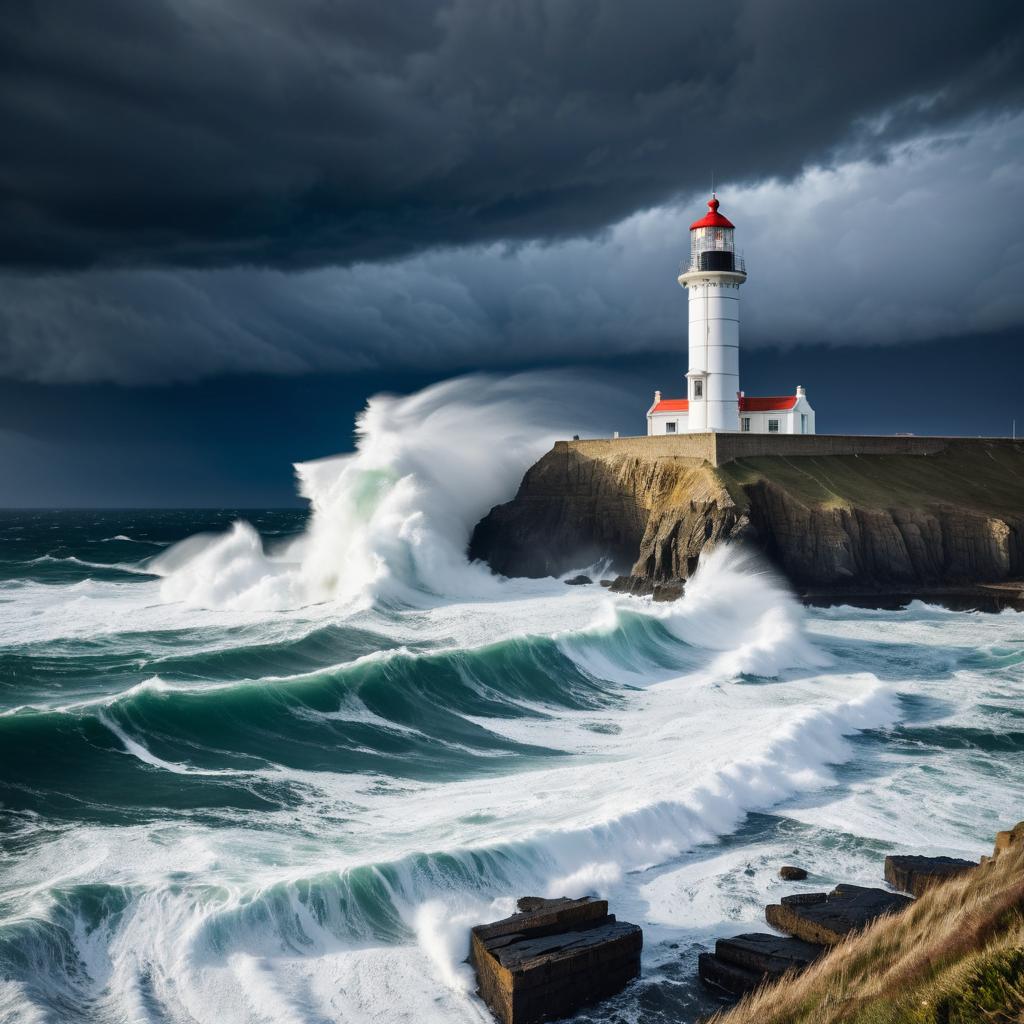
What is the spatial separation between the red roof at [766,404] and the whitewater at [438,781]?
1176 centimetres

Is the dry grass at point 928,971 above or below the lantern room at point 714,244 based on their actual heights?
below

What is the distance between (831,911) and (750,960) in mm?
1026

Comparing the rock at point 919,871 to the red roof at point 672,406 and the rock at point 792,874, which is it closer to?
the rock at point 792,874

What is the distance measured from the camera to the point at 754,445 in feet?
102

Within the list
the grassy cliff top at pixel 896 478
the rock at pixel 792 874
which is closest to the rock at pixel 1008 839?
the rock at pixel 792 874

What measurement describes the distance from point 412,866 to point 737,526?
64.6 feet

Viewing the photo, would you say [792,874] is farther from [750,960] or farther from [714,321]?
[714,321]

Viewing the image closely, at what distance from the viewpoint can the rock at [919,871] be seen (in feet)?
26.1

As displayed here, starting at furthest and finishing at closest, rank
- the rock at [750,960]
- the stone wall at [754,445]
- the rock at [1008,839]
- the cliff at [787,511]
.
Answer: the stone wall at [754,445] < the cliff at [787,511] < the rock at [1008,839] < the rock at [750,960]

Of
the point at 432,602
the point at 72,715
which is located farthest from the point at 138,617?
the point at 72,715

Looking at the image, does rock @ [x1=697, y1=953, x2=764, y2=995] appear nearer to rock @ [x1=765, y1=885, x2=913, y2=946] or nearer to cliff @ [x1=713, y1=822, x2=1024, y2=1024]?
cliff @ [x1=713, y1=822, x2=1024, y2=1024]

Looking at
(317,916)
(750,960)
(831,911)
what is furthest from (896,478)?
(317,916)

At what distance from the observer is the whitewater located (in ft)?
23.7

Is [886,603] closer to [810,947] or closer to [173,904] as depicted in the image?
[810,947]
